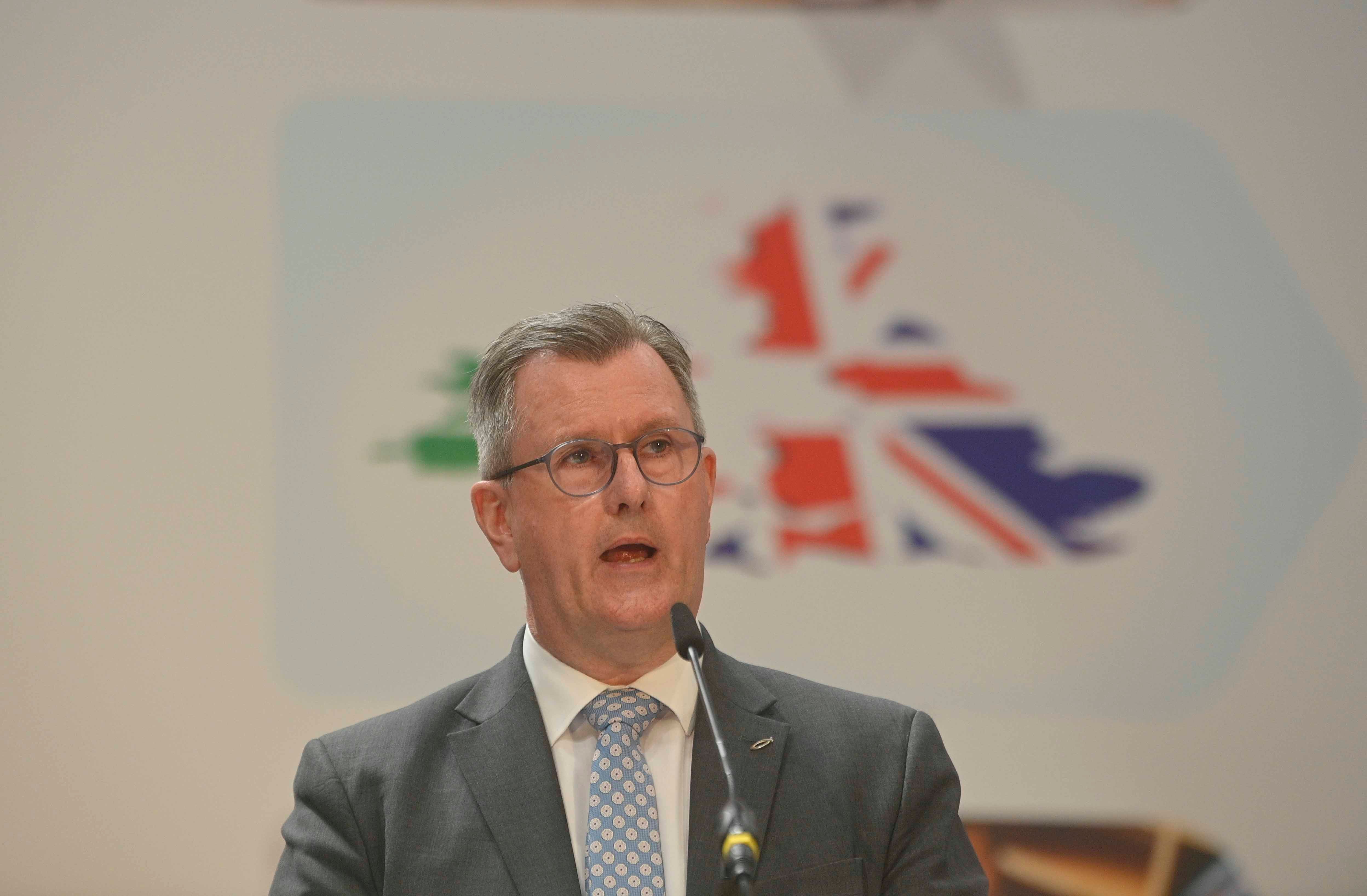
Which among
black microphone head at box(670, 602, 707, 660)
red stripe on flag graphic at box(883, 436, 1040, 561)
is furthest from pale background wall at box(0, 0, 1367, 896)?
black microphone head at box(670, 602, 707, 660)

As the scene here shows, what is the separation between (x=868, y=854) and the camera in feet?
5.66

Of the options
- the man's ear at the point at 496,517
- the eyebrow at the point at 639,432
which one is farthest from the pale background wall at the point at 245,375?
the eyebrow at the point at 639,432

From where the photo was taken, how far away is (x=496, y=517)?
6.46ft

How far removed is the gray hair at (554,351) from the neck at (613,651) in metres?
0.27

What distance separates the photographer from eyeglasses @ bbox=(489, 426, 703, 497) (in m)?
1.81

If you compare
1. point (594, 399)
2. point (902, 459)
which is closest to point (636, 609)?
point (594, 399)

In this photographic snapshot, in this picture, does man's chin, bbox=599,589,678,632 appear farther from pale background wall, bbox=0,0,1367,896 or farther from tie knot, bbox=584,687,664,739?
pale background wall, bbox=0,0,1367,896

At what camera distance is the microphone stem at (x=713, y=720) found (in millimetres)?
1344

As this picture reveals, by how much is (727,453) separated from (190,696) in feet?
4.42

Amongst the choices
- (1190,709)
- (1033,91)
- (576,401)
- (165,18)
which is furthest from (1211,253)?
(165,18)

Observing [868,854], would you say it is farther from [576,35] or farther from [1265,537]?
[576,35]

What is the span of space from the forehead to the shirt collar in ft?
1.08

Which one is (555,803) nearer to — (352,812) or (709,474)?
(352,812)

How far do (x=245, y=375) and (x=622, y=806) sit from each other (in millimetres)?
1739
